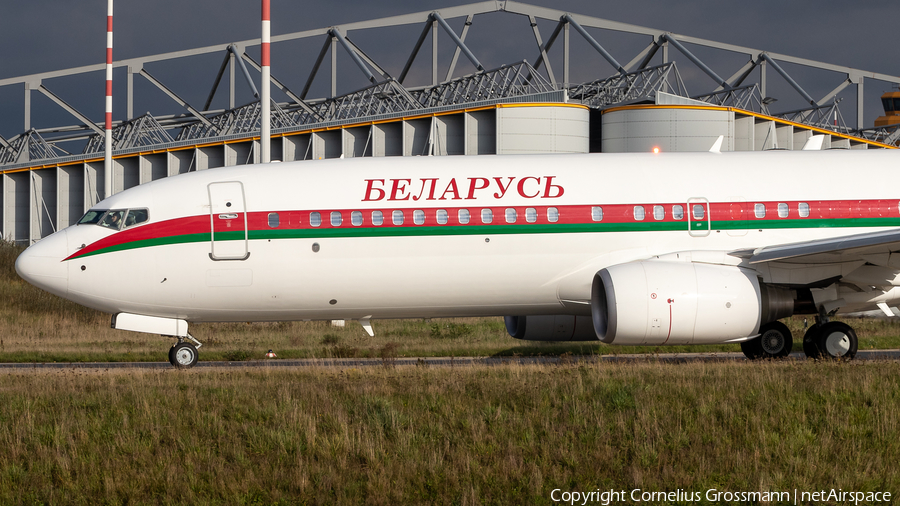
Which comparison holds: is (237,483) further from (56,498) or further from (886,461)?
(886,461)

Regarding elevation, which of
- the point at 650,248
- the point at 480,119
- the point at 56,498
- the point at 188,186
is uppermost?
the point at 480,119

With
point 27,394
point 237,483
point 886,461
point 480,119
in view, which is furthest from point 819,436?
point 480,119

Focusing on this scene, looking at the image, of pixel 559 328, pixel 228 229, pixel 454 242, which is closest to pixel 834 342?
pixel 559 328

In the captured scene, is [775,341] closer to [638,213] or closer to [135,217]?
[638,213]

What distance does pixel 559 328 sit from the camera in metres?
19.9

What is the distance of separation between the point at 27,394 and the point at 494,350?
38.7ft

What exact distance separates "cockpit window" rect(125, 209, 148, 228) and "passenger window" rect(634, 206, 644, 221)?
9694 mm

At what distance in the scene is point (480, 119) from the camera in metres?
48.4

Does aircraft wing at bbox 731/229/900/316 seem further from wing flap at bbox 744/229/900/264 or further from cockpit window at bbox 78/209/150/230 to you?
cockpit window at bbox 78/209/150/230

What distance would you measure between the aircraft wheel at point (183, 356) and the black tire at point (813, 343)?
12.6 metres

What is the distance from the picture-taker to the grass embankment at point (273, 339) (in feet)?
74.2

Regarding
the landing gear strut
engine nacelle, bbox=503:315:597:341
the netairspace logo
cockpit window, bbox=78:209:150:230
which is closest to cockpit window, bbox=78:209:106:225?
cockpit window, bbox=78:209:150:230

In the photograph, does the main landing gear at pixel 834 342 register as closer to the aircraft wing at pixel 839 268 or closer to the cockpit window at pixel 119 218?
the aircraft wing at pixel 839 268

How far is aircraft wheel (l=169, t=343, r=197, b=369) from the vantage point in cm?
1798
